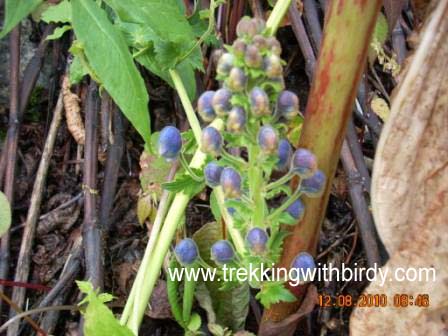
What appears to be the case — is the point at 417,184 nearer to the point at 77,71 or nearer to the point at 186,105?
the point at 186,105

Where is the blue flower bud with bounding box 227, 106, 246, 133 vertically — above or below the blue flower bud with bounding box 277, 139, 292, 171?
above

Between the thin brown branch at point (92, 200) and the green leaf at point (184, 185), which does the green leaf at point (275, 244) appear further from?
the thin brown branch at point (92, 200)

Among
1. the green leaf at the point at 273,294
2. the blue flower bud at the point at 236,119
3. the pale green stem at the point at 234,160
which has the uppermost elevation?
the blue flower bud at the point at 236,119

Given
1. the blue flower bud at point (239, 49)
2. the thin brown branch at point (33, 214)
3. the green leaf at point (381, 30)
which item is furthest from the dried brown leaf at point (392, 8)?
the thin brown branch at point (33, 214)

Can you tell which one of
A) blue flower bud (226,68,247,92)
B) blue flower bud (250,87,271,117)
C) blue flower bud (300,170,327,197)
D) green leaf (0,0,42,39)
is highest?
green leaf (0,0,42,39)

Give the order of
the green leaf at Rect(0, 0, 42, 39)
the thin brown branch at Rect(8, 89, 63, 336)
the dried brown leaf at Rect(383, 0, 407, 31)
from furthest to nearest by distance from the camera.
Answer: the thin brown branch at Rect(8, 89, 63, 336), the dried brown leaf at Rect(383, 0, 407, 31), the green leaf at Rect(0, 0, 42, 39)

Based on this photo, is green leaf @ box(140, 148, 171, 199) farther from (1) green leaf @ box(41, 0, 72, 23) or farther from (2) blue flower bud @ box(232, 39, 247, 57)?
(2) blue flower bud @ box(232, 39, 247, 57)

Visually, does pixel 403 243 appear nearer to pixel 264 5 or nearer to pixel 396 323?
pixel 396 323
